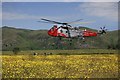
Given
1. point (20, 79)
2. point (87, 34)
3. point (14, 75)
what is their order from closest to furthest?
1. point (20, 79)
2. point (14, 75)
3. point (87, 34)

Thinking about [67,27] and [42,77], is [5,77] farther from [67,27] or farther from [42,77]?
[67,27]

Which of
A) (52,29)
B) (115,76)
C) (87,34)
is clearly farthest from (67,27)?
(115,76)

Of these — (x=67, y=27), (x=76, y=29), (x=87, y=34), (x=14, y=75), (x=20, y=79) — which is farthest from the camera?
(x=87, y=34)

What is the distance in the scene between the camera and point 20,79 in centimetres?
1683

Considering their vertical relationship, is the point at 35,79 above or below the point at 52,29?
below

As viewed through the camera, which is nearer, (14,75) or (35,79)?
(35,79)

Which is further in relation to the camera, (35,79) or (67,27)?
(67,27)

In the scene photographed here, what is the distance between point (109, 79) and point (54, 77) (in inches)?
106

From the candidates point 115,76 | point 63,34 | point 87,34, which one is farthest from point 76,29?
point 115,76

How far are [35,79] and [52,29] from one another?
2689cm

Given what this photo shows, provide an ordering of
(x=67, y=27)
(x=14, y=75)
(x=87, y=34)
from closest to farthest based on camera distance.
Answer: (x=14, y=75) → (x=67, y=27) → (x=87, y=34)

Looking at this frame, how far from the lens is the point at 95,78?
17203 mm

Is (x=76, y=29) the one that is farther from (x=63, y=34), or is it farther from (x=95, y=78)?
(x=95, y=78)

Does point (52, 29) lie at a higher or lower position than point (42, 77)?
higher
